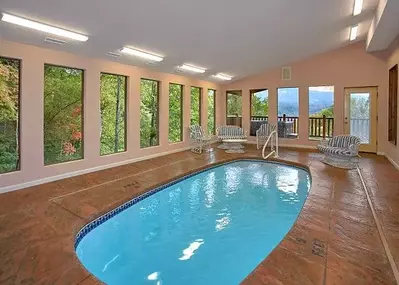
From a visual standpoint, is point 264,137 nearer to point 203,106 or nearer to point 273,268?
point 203,106

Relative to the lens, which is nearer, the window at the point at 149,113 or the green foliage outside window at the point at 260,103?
the window at the point at 149,113

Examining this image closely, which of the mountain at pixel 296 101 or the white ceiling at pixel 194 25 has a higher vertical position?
the white ceiling at pixel 194 25

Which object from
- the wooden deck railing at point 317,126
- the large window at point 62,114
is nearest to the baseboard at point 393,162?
the wooden deck railing at point 317,126

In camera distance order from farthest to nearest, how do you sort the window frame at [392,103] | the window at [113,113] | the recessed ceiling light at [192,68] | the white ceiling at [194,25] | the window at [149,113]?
1. the recessed ceiling light at [192,68]
2. the window at [149,113]
3. the window frame at [392,103]
4. the window at [113,113]
5. the white ceiling at [194,25]

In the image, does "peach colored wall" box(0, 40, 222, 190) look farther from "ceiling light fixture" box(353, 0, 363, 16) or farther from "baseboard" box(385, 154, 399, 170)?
"baseboard" box(385, 154, 399, 170)

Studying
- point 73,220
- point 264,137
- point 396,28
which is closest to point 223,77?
point 264,137

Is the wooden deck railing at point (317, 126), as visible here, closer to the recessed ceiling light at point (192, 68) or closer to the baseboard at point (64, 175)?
the recessed ceiling light at point (192, 68)

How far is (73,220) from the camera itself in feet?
10.9

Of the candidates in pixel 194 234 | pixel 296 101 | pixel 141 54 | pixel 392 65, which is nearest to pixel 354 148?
pixel 392 65

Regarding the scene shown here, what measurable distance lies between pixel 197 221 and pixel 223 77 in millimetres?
6917

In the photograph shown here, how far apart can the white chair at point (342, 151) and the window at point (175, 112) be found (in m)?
4.20

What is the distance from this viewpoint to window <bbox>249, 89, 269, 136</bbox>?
10508 mm

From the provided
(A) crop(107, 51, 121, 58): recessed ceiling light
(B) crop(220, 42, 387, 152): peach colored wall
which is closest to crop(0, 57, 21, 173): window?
(A) crop(107, 51, 121, 58): recessed ceiling light

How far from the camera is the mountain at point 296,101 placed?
941 centimetres
